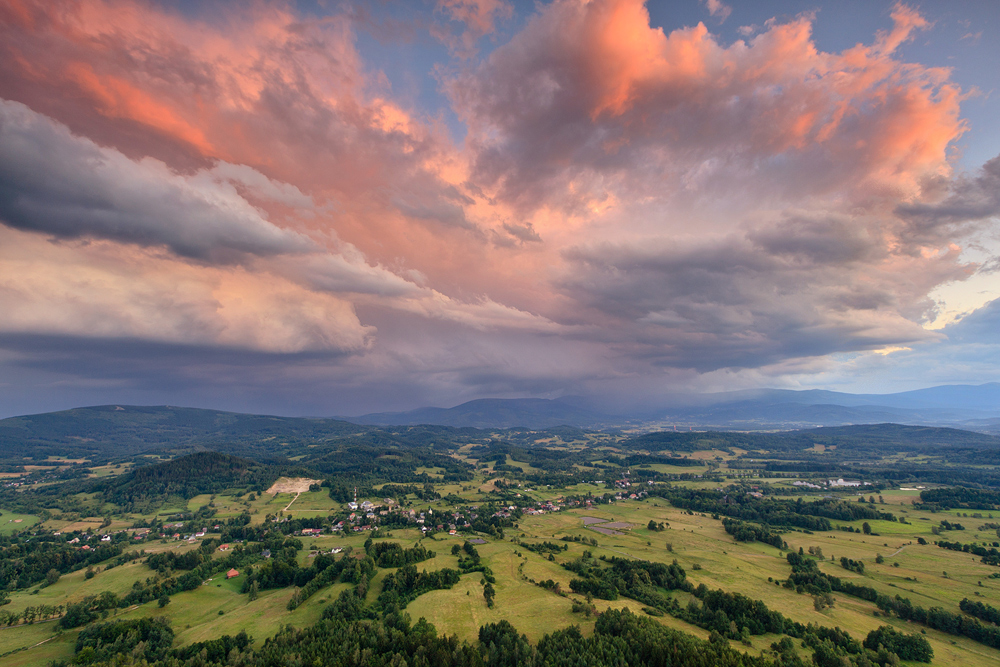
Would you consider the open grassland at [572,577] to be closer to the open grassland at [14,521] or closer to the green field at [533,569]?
the green field at [533,569]

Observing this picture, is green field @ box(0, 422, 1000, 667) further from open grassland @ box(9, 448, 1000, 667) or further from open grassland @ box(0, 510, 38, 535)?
open grassland @ box(0, 510, 38, 535)

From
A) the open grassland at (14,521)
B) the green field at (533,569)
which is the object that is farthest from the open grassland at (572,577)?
the open grassland at (14,521)

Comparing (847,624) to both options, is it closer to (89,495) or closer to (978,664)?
(978,664)

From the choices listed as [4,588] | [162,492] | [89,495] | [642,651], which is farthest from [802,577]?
[89,495]

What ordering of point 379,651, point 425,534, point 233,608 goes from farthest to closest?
point 425,534 → point 233,608 → point 379,651

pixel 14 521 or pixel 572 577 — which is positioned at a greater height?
pixel 572 577

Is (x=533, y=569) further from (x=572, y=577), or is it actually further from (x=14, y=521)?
(x=14, y=521)

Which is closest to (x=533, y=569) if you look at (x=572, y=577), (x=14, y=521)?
(x=572, y=577)

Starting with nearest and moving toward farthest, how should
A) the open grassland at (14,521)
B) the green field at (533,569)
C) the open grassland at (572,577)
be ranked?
the open grassland at (572,577) < the green field at (533,569) < the open grassland at (14,521)

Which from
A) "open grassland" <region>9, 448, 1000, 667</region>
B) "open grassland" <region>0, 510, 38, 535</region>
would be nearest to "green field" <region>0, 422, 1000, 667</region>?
"open grassland" <region>9, 448, 1000, 667</region>

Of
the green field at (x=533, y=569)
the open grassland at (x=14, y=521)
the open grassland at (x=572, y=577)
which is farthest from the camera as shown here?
the open grassland at (x=14, y=521)

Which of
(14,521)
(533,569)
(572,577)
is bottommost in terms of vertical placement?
(14,521)
